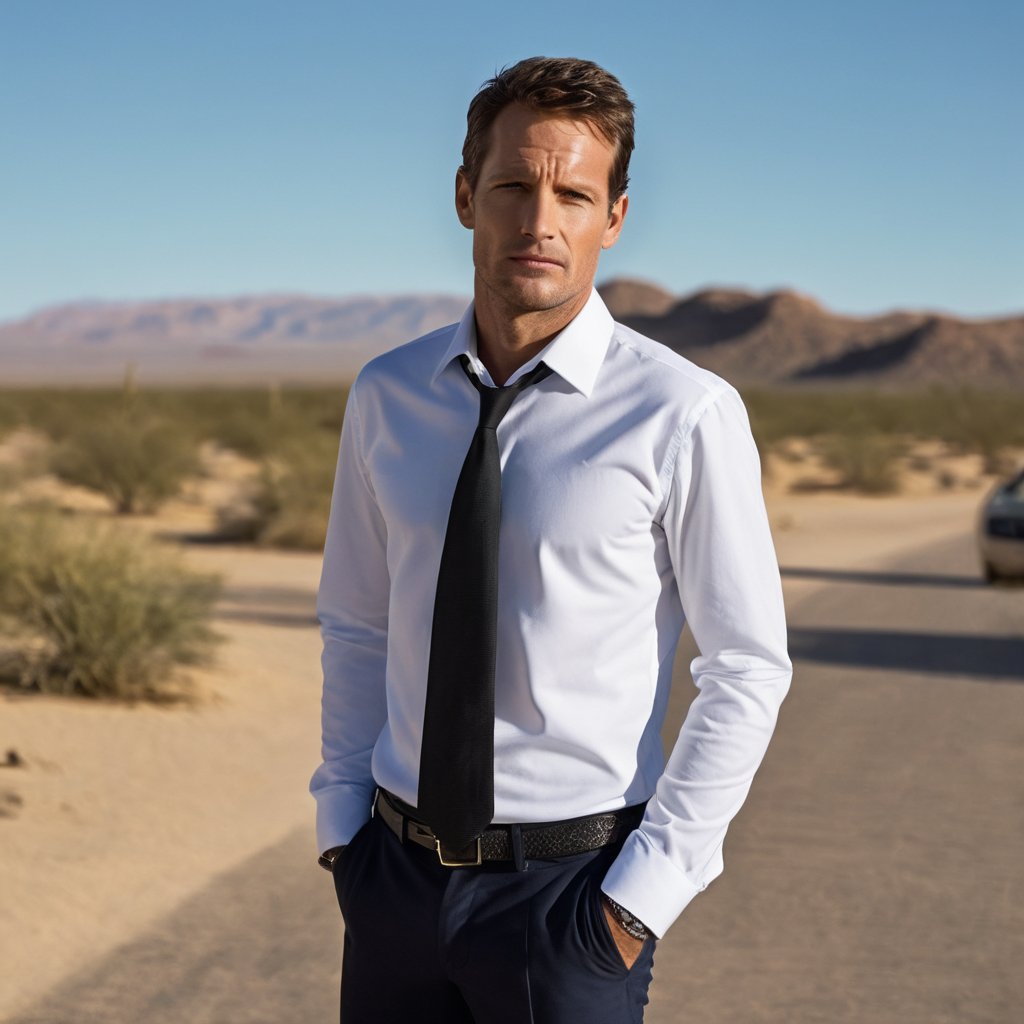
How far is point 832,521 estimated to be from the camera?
27.7 m

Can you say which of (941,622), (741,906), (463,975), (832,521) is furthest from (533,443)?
(832,521)

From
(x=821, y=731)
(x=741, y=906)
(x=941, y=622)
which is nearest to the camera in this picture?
(x=741, y=906)

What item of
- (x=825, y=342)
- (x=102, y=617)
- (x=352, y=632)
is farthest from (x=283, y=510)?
(x=825, y=342)

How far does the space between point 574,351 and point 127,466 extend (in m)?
24.1

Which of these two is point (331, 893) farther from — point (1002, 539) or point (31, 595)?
point (1002, 539)

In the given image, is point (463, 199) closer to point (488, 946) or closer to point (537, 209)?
point (537, 209)

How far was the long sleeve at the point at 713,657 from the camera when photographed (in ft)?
8.48

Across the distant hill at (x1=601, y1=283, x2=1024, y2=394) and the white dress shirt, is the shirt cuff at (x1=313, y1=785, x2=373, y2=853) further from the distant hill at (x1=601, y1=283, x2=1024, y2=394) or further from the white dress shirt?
the distant hill at (x1=601, y1=283, x2=1024, y2=394)

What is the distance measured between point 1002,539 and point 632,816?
14.1 metres

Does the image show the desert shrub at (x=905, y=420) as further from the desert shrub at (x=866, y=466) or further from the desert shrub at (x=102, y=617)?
the desert shrub at (x=102, y=617)

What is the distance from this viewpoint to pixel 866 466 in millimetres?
35969

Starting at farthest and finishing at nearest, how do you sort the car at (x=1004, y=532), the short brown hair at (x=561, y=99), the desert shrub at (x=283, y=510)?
1. the desert shrub at (x=283, y=510)
2. the car at (x=1004, y=532)
3. the short brown hair at (x=561, y=99)

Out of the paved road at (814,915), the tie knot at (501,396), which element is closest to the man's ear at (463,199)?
the tie knot at (501,396)

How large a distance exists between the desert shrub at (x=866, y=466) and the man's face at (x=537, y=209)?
33556 mm
